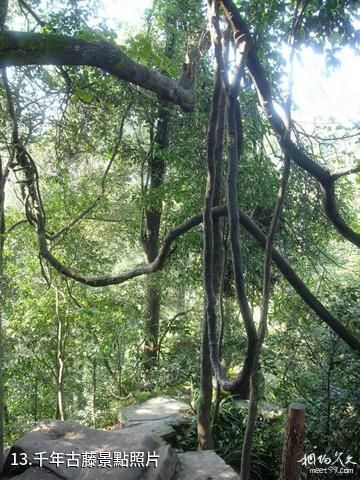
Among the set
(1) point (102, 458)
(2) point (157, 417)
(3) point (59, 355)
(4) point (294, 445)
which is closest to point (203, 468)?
(1) point (102, 458)

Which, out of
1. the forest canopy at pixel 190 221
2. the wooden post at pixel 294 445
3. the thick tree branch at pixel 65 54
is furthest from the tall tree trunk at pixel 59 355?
the wooden post at pixel 294 445

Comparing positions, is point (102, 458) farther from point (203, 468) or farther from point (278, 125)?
point (278, 125)

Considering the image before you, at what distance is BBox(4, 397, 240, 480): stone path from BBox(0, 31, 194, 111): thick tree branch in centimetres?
243

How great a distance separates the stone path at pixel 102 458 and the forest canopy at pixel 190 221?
200 mm

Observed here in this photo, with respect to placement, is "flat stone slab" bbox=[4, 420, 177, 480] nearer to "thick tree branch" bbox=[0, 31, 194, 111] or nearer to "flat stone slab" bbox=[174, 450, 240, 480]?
"flat stone slab" bbox=[174, 450, 240, 480]

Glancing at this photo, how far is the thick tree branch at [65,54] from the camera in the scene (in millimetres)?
1979

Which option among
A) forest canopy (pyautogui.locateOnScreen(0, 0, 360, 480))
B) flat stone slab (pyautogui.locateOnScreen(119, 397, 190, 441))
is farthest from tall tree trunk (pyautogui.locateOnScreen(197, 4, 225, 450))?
flat stone slab (pyautogui.locateOnScreen(119, 397, 190, 441))

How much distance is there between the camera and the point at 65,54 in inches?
85.5

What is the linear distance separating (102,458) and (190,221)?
1.71 metres

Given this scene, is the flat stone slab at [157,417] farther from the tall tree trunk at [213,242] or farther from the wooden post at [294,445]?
the wooden post at [294,445]

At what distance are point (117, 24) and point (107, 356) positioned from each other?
5293 millimetres

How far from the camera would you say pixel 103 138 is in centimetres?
585

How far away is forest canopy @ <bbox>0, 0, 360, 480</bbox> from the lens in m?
2.25

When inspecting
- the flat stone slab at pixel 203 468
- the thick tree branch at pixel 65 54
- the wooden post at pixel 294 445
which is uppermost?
the thick tree branch at pixel 65 54
